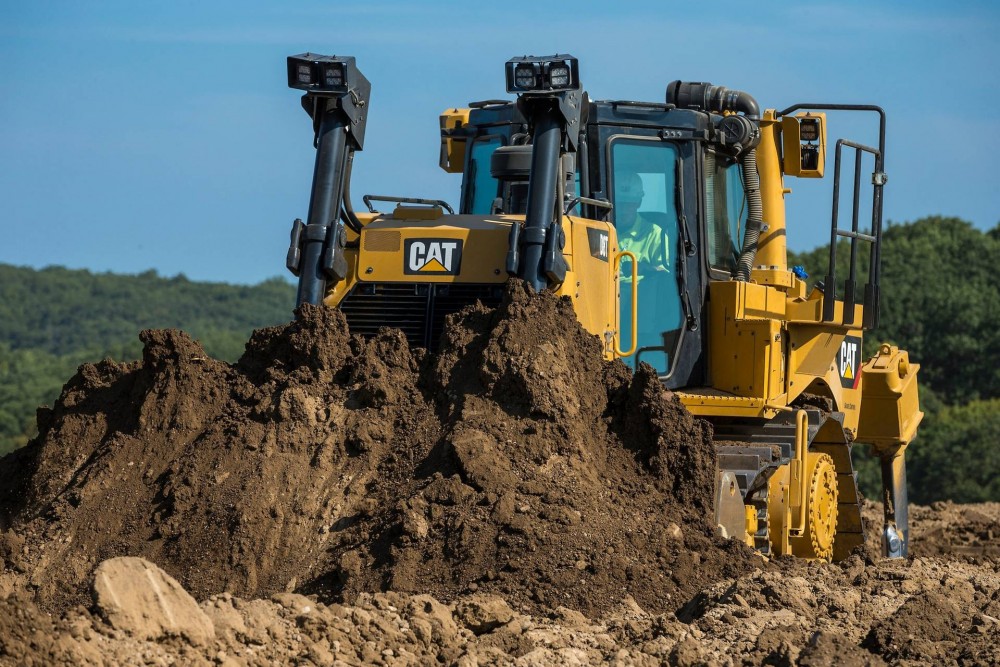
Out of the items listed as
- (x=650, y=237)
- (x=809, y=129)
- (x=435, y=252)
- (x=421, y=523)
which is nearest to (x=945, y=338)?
(x=809, y=129)

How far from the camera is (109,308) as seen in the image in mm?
89000

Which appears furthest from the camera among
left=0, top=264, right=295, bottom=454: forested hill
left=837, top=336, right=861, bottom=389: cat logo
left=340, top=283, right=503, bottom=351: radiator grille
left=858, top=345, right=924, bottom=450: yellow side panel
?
left=0, top=264, right=295, bottom=454: forested hill

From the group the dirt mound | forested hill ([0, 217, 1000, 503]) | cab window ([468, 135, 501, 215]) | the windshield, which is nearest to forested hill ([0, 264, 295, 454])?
forested hill ([0, 217, 1000, 503])

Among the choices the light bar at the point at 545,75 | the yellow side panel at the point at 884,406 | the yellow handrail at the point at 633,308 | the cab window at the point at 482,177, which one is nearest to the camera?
the light bar at the point at 545,75

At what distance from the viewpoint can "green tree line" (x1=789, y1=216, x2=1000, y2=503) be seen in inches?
1289

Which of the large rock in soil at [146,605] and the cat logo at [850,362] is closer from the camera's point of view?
the large rock in soil at [146,605]

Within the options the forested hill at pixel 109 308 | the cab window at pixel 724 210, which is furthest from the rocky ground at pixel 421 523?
the forested hill at pixel 109 308

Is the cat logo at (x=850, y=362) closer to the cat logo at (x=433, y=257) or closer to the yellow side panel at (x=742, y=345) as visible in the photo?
the yellow side panel at (x=742, y=345)

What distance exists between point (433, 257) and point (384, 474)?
4.88 feet

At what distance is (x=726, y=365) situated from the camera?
10.2 meters

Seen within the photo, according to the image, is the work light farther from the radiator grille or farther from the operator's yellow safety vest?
the radiator grille

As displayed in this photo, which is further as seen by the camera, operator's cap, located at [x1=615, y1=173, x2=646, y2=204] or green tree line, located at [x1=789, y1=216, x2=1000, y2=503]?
green tree line, located at [x1=789, y1=216, x2=1000, y2=503]

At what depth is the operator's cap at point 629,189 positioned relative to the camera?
1005cm

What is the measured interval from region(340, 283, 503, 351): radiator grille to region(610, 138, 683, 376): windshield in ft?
4.49
